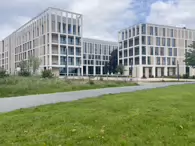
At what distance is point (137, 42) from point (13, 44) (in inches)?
2043

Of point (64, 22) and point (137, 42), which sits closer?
point (64, 22)

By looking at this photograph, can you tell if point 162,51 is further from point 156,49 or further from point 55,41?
point 55,41

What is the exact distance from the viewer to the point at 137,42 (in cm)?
6906

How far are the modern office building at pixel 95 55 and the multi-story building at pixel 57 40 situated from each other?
21639mm

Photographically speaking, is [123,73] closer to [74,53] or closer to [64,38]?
[74,53]

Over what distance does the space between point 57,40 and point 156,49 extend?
3440cm

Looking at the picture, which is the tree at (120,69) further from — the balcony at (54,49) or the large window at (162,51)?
the balcony at (54,49)

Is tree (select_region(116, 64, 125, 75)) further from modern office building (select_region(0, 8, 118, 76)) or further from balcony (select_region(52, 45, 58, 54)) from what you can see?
balcony (select_region(52, 45, 58, 54))

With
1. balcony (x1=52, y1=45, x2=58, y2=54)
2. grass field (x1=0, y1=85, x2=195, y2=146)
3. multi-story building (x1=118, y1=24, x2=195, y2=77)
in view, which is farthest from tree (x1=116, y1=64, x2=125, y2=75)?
grass field (x1=0, y1=85, x2=195, y2=146)

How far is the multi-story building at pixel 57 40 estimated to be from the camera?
2237 inches

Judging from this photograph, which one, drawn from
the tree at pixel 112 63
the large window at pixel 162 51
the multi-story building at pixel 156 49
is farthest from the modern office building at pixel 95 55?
the large window at pixel 162 51

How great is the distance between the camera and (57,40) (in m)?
58.2

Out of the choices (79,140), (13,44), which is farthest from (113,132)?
(13,44)

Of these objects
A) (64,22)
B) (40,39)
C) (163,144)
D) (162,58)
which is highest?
(64,22)
